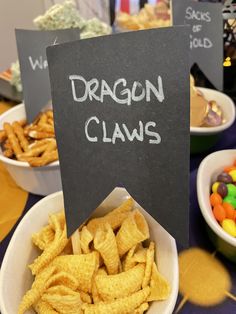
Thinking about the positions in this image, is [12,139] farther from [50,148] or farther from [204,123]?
[204,123]

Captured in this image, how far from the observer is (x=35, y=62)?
30.7 inches

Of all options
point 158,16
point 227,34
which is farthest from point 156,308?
point 158,16

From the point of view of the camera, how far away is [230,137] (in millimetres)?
842

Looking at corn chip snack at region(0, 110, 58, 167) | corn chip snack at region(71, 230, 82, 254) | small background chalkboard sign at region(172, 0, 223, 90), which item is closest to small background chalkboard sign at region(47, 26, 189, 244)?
corn chip snack at region(71, 230, 82, 254)

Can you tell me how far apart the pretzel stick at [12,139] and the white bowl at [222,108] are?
14.4 inches

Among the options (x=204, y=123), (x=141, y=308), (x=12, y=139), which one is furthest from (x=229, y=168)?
(x=12, y=139)

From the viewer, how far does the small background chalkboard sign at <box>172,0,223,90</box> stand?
0.81 metres

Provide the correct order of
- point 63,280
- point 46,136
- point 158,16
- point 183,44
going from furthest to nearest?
point 158,16 < point 46,136 < point 63,280 < point 183,44

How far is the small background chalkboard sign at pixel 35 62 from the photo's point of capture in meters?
0.76

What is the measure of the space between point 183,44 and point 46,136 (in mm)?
465

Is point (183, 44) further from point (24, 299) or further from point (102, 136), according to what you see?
point (24, 299)

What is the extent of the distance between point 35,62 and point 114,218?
1.48ft

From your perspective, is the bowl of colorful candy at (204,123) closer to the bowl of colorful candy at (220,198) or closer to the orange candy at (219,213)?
the bowl of colorful candy at (220,198)

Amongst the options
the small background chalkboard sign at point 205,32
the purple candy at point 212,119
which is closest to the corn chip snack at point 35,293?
the purple candy at point 212,119
